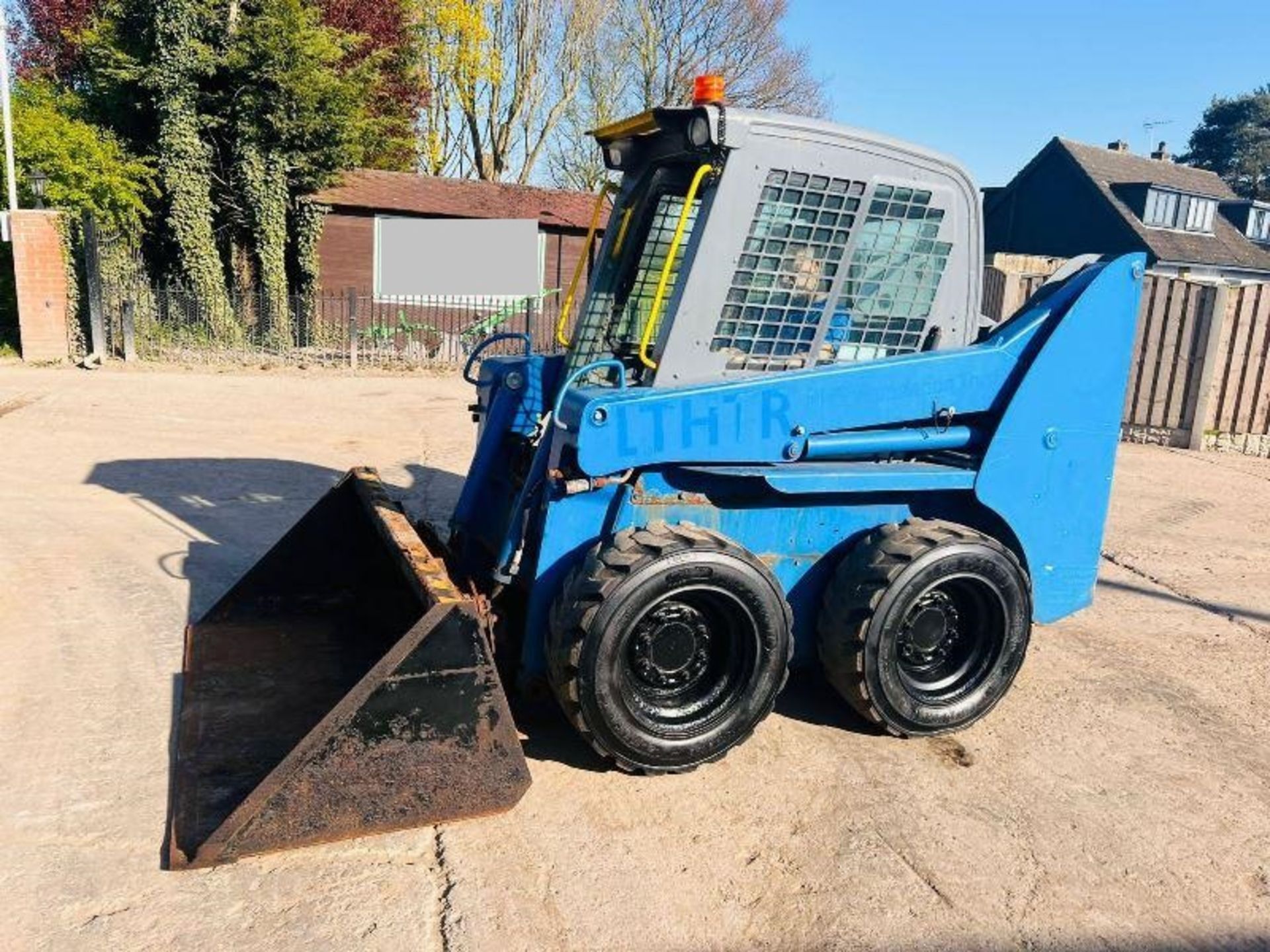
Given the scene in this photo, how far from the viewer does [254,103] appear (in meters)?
17.5

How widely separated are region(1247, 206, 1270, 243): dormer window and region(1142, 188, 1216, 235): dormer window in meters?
2.92

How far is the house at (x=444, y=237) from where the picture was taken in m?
20.8

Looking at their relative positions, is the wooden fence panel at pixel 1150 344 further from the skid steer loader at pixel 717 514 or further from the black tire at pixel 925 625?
the black tire at pixel 925 625

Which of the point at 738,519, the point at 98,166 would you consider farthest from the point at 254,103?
the point at 738,519

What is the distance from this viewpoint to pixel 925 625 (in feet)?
13.9

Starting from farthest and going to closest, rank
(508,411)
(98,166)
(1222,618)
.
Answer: (98,166)
(1222,618)
(508,411)

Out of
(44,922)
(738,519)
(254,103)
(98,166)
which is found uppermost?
(254,103)

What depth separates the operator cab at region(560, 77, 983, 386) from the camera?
3.94 meters

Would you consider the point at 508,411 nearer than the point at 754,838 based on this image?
No

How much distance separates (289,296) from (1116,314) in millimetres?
17955

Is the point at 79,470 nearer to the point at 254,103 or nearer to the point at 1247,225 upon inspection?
the point at 254,103

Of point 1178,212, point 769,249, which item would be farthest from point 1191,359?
point 1178,212

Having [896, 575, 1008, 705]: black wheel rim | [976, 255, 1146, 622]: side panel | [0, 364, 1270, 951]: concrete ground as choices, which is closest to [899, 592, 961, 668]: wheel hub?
[896, 575, 1008, 705]: black wheel rim

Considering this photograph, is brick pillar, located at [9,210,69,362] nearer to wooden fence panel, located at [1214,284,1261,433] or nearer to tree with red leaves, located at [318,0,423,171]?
tree with red leaves, located at [318,0,423,171]
